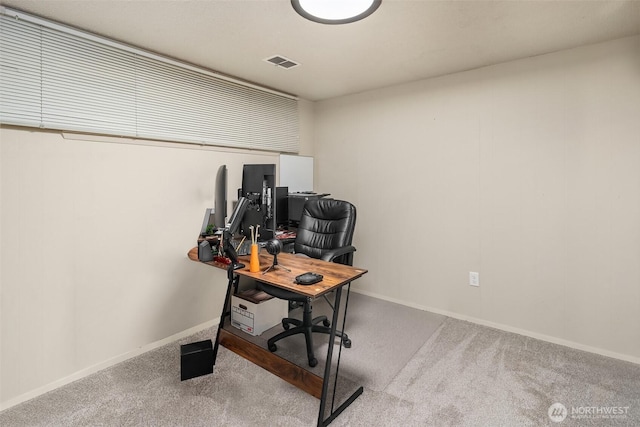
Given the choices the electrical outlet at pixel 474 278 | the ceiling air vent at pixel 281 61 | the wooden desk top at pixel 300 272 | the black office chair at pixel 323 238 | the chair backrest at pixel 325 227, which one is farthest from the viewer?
the electrical outlet at pixel 474 278

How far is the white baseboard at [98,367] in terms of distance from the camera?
1.89 m

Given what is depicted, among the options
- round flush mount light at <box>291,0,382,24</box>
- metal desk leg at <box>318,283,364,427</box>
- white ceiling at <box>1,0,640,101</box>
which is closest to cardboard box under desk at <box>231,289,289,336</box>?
metal desk leg at <box>318,283,364,427</box>

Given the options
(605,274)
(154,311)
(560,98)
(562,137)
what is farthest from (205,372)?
(560,98)

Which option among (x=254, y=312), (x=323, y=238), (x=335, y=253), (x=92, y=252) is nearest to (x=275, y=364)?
(x=254, y=312)

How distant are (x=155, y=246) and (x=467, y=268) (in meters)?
2.73

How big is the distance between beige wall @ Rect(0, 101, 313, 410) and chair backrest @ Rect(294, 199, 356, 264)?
88cm

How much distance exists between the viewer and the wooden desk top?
160 centimetres

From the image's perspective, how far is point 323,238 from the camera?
2.83 m

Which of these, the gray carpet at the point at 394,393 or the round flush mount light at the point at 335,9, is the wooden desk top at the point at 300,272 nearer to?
the gray carpet at the point at 394,393

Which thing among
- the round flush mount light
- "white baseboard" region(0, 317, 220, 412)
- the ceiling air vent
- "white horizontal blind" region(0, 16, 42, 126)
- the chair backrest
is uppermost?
the ceiling air vent

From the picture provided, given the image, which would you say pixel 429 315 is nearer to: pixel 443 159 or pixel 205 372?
pixel 443 159

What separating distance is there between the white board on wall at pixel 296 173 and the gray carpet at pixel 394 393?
75.3 inches

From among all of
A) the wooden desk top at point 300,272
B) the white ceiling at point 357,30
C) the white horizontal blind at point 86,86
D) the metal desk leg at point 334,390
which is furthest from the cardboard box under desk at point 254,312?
the white ceiling at point 357,30

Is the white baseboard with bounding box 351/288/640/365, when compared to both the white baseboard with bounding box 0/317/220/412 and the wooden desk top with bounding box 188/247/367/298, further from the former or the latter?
the white baseboard with bounding box 0/317/220/412
